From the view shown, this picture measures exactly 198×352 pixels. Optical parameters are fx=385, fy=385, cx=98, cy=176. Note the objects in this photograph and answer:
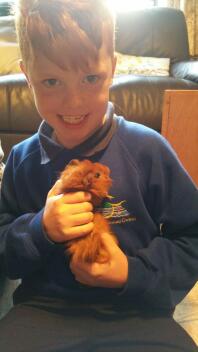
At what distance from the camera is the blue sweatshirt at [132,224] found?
64 cm

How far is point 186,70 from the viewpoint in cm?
222

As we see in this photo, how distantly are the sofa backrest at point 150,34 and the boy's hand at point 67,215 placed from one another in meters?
2.32

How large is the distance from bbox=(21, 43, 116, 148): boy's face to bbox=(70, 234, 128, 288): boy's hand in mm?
196

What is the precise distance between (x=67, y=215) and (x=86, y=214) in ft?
0.11

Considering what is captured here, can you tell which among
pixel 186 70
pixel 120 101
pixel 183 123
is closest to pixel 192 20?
pixel 186 70

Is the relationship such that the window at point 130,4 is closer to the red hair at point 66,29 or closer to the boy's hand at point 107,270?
the red hair at point 66,29

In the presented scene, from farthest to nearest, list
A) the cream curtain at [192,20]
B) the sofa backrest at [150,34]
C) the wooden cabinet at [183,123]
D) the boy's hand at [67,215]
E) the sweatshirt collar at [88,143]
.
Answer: the cream curtain at [192,20], the sofa backrest at [150,34], the wooden cabinet at [183,123], the sweatshirt collar at [88,143], the boy's hand at [67,215]

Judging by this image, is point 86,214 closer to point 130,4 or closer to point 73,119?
point 73,119

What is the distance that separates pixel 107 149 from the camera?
676 mm

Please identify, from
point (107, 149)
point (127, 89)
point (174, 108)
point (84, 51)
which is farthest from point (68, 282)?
point (127, 89)

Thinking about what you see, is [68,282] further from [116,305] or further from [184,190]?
[184,190]

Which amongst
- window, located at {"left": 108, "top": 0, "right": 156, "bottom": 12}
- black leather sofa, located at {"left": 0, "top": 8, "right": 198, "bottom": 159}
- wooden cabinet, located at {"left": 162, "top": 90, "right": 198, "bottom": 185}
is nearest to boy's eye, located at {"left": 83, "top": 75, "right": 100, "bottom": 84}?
wooden cabinet, located at {"left": 162, "top": 90, "right": 198, "bottom": 185}

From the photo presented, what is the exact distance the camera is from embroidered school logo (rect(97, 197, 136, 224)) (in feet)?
2.13

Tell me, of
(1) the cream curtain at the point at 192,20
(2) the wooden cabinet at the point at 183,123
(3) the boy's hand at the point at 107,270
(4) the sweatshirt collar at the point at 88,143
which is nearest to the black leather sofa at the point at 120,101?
(2) the wooden cabinet at the point at 183,123
